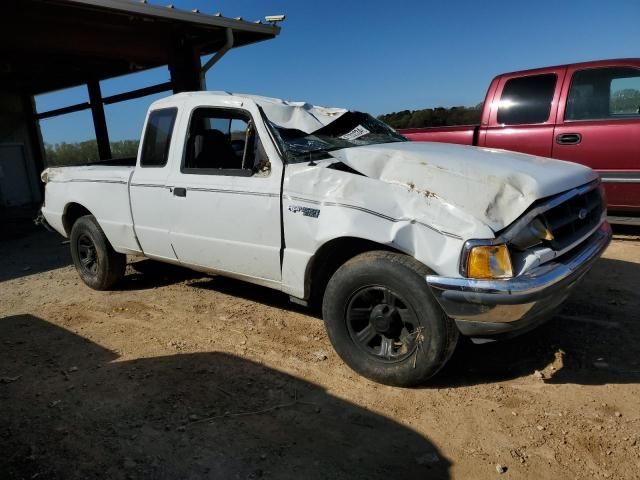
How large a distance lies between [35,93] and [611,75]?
14.8 metres

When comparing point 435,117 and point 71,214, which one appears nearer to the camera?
point 71,214

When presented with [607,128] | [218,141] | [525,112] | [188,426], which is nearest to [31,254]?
[218,141]

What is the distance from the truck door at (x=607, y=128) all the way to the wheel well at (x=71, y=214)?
223 inches

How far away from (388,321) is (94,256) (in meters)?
3.84

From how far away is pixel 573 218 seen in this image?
3086 millimetres

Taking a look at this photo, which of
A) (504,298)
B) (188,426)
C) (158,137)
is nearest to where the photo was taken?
(504,298)

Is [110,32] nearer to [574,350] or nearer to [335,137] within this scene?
[335,137]

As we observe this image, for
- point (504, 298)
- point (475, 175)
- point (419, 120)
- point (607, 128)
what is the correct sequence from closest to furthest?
point (504, 298), point (475, 175), point (607, 128), point (419, 120)

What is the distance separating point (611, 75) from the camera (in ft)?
19.0

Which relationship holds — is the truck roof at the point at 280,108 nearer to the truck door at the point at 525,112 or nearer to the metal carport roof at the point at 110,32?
the truck door at the point at 525,112

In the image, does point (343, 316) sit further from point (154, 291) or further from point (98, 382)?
point (154, 291)

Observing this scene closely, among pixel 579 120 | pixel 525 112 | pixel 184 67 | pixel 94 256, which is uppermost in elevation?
pixel 184 67

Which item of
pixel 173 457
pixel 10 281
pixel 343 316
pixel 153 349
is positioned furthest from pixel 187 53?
→ pixel 173 457

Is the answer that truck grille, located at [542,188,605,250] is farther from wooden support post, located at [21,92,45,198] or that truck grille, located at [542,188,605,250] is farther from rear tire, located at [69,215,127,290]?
wooden support post, located at [21,92,45,198]
